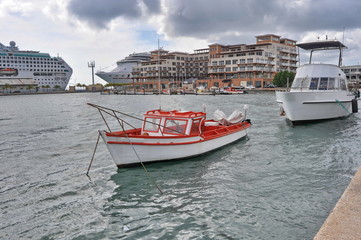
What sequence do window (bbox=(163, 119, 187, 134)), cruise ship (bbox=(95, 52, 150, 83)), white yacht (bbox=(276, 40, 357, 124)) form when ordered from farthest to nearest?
1. cruise ship (bbox=(95, 52, 150, 83))
2. white yacht (bbox=(276, 40, 357, 124))
3. window (bbox=(163, 119, 187, 134))

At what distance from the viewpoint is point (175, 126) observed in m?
15.1

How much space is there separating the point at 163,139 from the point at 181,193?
3614 millimetres

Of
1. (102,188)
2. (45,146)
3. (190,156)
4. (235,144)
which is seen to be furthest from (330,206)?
(45,146)

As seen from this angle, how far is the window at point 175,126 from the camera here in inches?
588

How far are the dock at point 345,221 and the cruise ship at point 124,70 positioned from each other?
541 feet

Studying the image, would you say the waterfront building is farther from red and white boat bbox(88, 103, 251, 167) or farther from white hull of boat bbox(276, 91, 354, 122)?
red and white boat bbox(88, 103, 251, 167)

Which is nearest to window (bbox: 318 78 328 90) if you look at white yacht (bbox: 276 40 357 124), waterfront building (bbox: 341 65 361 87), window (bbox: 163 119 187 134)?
white yacht (bbox: 276 40 357 124)

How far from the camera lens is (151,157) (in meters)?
13.9

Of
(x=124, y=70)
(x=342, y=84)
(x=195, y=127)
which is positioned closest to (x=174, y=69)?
(x=124, y=70)

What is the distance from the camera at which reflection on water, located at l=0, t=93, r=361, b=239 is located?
27.2ft

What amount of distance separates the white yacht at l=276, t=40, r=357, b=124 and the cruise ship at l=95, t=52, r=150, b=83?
14671cm

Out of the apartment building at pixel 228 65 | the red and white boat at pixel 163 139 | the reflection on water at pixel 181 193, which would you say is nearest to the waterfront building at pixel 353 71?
the apartment building at pixel 228 65

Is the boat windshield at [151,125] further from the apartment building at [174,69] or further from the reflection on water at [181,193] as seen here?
the apartment building at [174,69]

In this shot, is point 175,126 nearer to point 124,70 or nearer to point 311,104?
point 311,104
